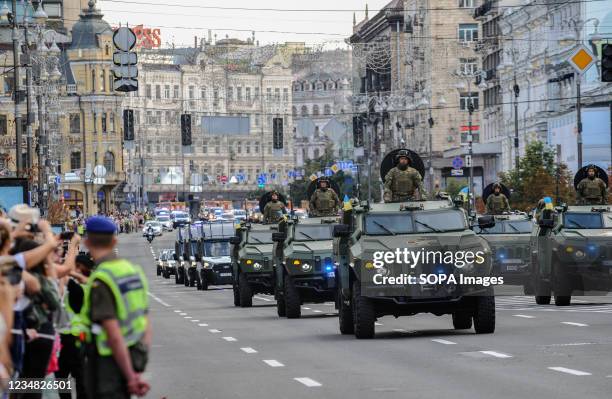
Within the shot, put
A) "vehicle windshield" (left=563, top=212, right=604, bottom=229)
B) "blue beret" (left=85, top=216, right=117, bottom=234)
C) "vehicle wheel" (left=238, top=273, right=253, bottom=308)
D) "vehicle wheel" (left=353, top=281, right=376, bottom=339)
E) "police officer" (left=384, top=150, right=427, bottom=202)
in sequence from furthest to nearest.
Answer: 1. "vehicle wheel" (left=238, top=273, right=253, bottom=308)
2. "vehicle windshield" (left=563, top=212, right=604, bottom=229)
3. "police officer" (left=384, top=150, right=427, bottom=202)
4. "vehicle wheel" (left=353, top=281, right=376, bottom=339)
5. "blue beret" (left=85, top=216, right=117, bottom=234)

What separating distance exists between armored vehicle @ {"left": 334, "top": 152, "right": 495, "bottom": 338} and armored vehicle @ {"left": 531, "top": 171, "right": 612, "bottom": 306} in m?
7.60

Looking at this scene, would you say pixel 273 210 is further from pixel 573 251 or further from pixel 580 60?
pixel 580 60

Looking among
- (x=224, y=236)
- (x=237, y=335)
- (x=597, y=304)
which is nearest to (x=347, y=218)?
(x=237, y=335)

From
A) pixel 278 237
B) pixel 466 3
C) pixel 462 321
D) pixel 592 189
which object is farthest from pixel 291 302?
pixel 466 3

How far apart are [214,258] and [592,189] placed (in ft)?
84.7

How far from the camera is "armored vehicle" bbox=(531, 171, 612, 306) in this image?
34750 mm

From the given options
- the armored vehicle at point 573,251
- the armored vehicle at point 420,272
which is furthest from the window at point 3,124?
the armored vehicle at point 420,272

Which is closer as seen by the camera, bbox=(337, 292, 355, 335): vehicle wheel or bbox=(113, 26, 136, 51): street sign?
bbox=(337, 292, 355, 335): vehicle wheel

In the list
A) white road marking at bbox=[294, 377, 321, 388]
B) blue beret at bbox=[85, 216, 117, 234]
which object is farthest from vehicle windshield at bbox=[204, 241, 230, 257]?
blue beret at bbox=[85, 216, 117, 234]

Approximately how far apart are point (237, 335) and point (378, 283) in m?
4.02

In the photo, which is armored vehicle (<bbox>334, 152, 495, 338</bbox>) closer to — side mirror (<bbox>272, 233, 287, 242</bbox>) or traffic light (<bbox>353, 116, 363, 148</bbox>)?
side mirror (<bbox>272, 233, 287, 242</bbox>)

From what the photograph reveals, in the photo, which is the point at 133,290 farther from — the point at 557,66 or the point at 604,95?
the point at 557,66

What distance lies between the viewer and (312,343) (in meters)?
26.2

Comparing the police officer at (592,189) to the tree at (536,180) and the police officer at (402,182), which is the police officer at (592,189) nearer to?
the police officer at (402,182)
